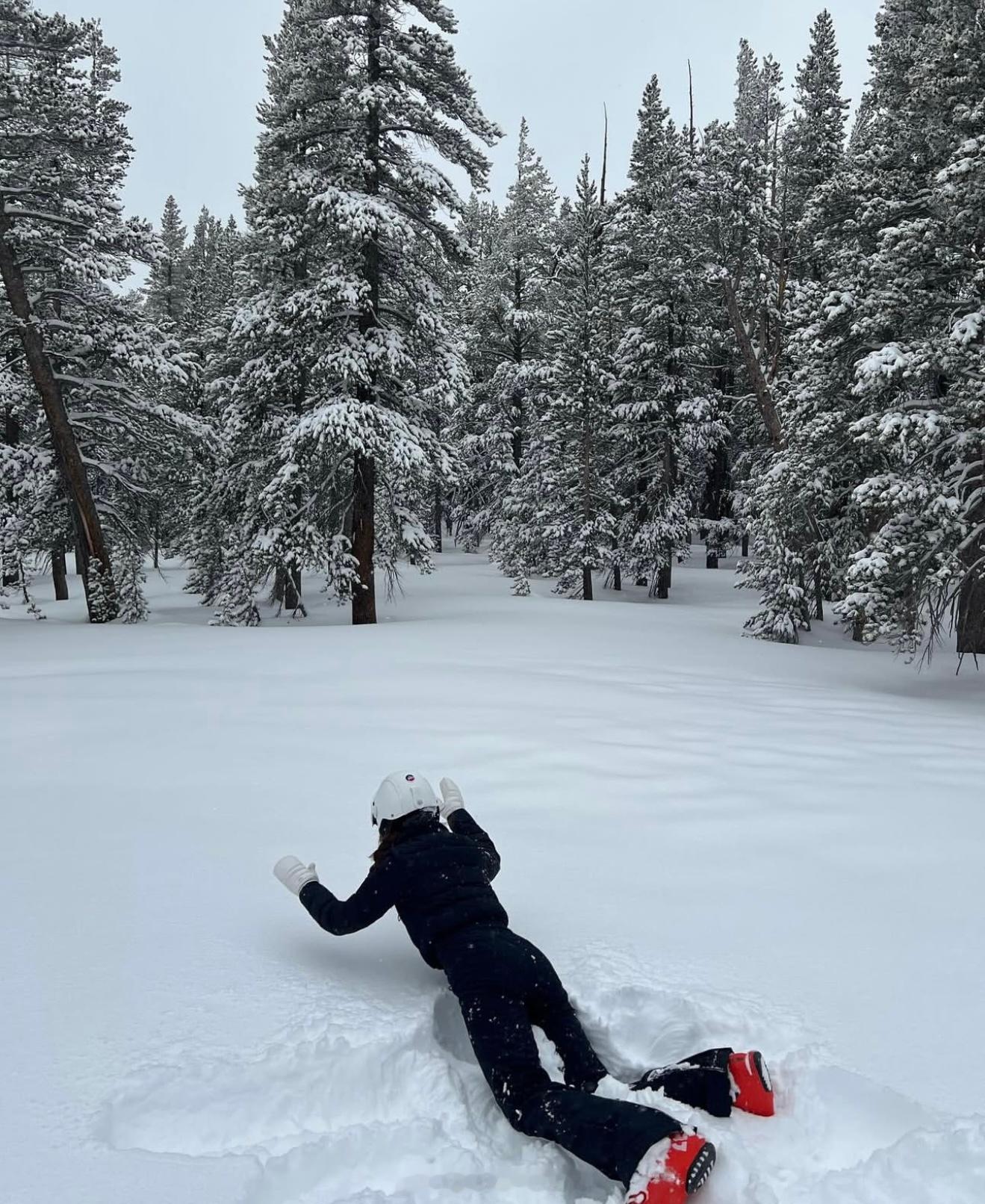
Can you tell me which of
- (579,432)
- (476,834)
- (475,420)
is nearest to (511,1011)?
(476,834)

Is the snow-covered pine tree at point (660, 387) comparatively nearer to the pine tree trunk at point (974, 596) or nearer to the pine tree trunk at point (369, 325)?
the pine tree trunk at point (369, 325)

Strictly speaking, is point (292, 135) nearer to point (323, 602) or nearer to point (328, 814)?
point (323, 602)

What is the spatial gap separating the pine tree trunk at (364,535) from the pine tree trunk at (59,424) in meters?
4.48

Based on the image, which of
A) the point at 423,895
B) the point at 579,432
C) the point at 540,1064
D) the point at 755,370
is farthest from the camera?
the point at 579,432

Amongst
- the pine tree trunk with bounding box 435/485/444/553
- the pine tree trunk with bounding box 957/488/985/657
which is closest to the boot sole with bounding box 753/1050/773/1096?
the pine tree trunk with bounding box 957/488/985/657

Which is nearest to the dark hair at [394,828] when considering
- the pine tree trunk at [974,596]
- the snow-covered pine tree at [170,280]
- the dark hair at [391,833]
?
the dark hair at [391,833]

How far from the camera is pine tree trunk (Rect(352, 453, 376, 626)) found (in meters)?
16.6

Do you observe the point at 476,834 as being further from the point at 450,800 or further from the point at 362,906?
the point at 362,906

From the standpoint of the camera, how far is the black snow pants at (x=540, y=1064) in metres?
2.46

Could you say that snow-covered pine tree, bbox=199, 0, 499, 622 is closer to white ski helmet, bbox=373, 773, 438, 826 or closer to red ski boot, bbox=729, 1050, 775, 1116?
white ski helmet, bbox=373, 773, 438, 826

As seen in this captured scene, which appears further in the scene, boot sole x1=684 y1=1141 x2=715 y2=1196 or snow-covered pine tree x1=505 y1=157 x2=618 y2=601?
snow-covered pine tree x1=505 y1=157 x2=618 y2=601

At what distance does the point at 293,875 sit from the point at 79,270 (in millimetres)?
13929

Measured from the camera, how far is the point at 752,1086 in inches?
108

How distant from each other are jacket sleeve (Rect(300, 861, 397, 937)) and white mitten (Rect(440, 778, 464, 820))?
638mm
